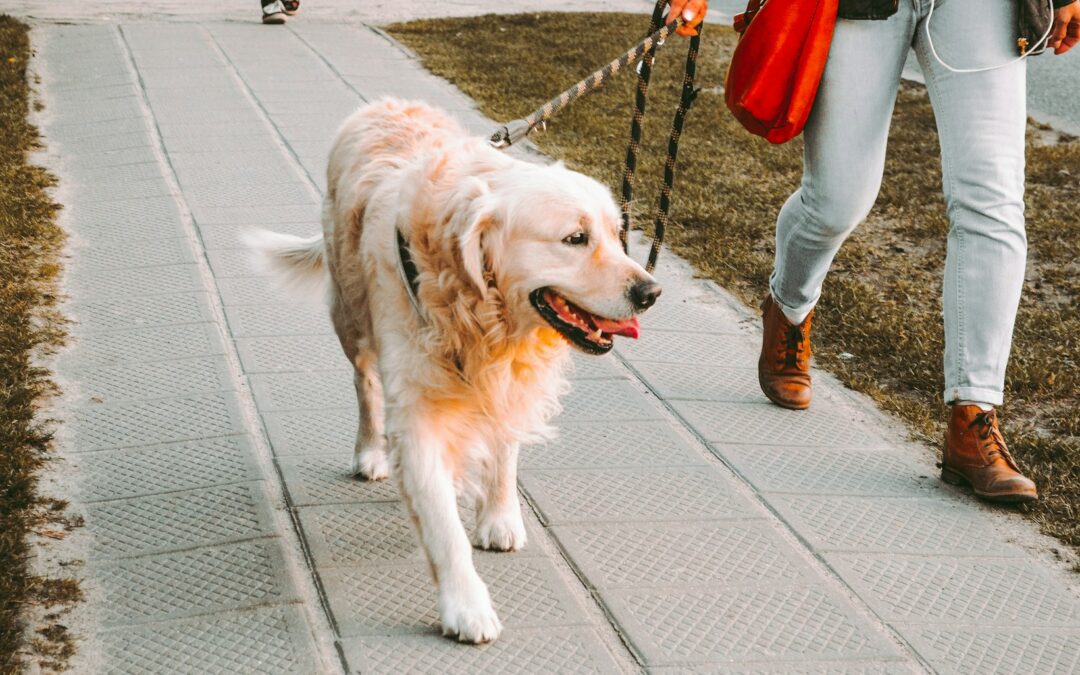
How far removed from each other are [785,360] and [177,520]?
217 centimetres

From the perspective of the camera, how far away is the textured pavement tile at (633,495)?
3.69 metres

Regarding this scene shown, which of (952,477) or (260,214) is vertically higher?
Answer: (952,477)

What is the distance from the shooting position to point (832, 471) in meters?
4.04

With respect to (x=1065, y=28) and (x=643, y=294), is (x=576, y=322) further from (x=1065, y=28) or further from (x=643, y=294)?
(x=1065, y=28)

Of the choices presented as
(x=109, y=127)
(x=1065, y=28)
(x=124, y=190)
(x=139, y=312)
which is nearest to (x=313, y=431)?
(x=139, y=312)

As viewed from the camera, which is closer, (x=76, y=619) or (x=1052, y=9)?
(x=76, y=619)

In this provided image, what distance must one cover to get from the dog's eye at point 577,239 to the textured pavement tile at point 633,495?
1.01 meters

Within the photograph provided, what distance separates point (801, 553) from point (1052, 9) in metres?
1.75

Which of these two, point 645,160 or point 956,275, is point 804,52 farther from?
point 645,160

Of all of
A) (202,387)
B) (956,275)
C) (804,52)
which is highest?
(804,52)

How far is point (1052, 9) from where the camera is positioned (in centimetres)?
368

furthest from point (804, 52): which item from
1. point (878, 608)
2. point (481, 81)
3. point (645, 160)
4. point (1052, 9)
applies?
point (481, 81)

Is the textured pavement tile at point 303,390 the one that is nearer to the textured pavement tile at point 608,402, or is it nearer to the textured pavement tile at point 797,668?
the textured pavement tile at point 608,402

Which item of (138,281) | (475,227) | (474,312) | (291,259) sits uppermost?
(475,227)
